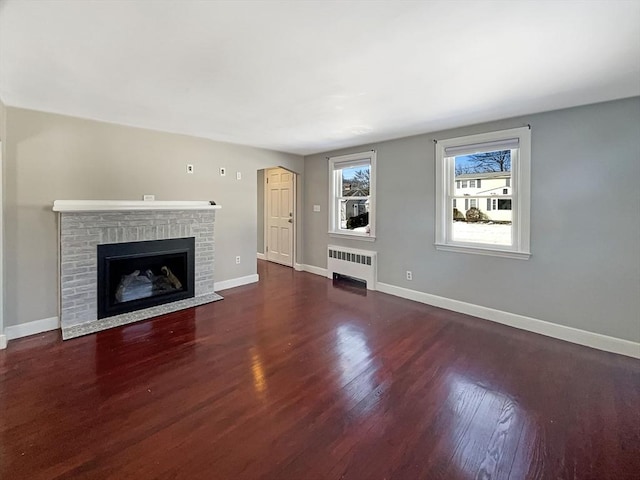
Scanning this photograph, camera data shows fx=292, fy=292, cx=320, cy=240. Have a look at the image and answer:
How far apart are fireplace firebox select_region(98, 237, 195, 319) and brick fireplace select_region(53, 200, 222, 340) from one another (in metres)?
0.06

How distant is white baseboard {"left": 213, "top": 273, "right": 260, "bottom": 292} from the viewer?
469cm

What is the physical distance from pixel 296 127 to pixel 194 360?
2.86 meters

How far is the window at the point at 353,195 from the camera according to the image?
15.7 ft

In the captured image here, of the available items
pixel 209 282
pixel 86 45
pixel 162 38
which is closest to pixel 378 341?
pixel 209 282

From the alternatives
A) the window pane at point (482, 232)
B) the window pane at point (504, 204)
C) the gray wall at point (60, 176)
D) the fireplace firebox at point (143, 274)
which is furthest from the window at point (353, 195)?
the fireplace firebox at point (143, 274)

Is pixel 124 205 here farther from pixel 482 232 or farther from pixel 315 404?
pixel 482 232

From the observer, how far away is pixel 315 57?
1.99 m

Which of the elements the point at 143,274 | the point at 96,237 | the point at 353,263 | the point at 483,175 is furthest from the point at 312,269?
the point at 96,237

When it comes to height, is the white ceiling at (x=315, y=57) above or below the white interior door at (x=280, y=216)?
above

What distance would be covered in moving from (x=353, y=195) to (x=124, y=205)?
3408 millimetres

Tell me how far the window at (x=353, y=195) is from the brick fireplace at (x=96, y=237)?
2.37 meters

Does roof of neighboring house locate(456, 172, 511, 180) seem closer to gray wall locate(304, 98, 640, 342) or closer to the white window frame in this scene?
the white window frame

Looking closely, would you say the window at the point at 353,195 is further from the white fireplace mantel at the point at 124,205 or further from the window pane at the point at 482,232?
the white fireplace mantel at the point at 124,205

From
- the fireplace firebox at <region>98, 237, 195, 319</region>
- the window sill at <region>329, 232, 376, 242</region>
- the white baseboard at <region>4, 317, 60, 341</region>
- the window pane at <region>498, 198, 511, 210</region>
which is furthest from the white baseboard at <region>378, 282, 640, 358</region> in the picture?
the white baseboard at <region>4, 317, 60, 341</region>
